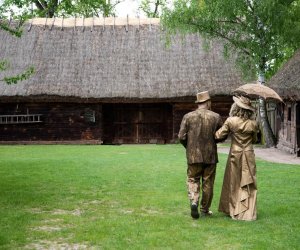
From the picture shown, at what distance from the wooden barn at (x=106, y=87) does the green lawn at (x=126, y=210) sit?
323 inches

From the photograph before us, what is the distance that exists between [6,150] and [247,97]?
13.0 m

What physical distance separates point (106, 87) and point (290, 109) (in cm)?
758

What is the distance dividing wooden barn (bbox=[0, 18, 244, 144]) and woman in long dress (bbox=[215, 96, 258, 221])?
13675 millimetres

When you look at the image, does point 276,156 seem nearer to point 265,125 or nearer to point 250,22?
point 265,125

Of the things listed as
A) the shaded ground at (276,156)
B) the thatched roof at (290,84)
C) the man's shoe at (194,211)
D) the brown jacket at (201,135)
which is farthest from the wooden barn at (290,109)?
the man's shoe at (194,211)

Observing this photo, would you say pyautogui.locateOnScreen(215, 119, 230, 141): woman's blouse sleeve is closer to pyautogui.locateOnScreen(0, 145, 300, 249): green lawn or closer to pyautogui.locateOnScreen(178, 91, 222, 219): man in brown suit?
pyautogui.locateOnScreen(178, 91, 222, 219): man in brown suit

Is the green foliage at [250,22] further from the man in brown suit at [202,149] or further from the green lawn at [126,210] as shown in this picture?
the man in brown suit at [202,149]

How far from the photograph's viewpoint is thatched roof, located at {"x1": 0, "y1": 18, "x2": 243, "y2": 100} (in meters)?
20.8

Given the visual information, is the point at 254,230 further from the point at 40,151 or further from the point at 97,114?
the point at 97,114

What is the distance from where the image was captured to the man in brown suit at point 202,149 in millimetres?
6949

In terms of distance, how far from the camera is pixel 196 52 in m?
22.7

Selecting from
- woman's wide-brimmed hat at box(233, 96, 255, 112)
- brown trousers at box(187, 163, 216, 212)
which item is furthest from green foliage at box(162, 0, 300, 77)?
brown trousers at box(187, 163, 216, 212)

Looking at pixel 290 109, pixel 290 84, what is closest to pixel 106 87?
pixel 290 109

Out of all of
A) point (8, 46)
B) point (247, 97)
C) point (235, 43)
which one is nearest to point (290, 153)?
point (235, 43)
